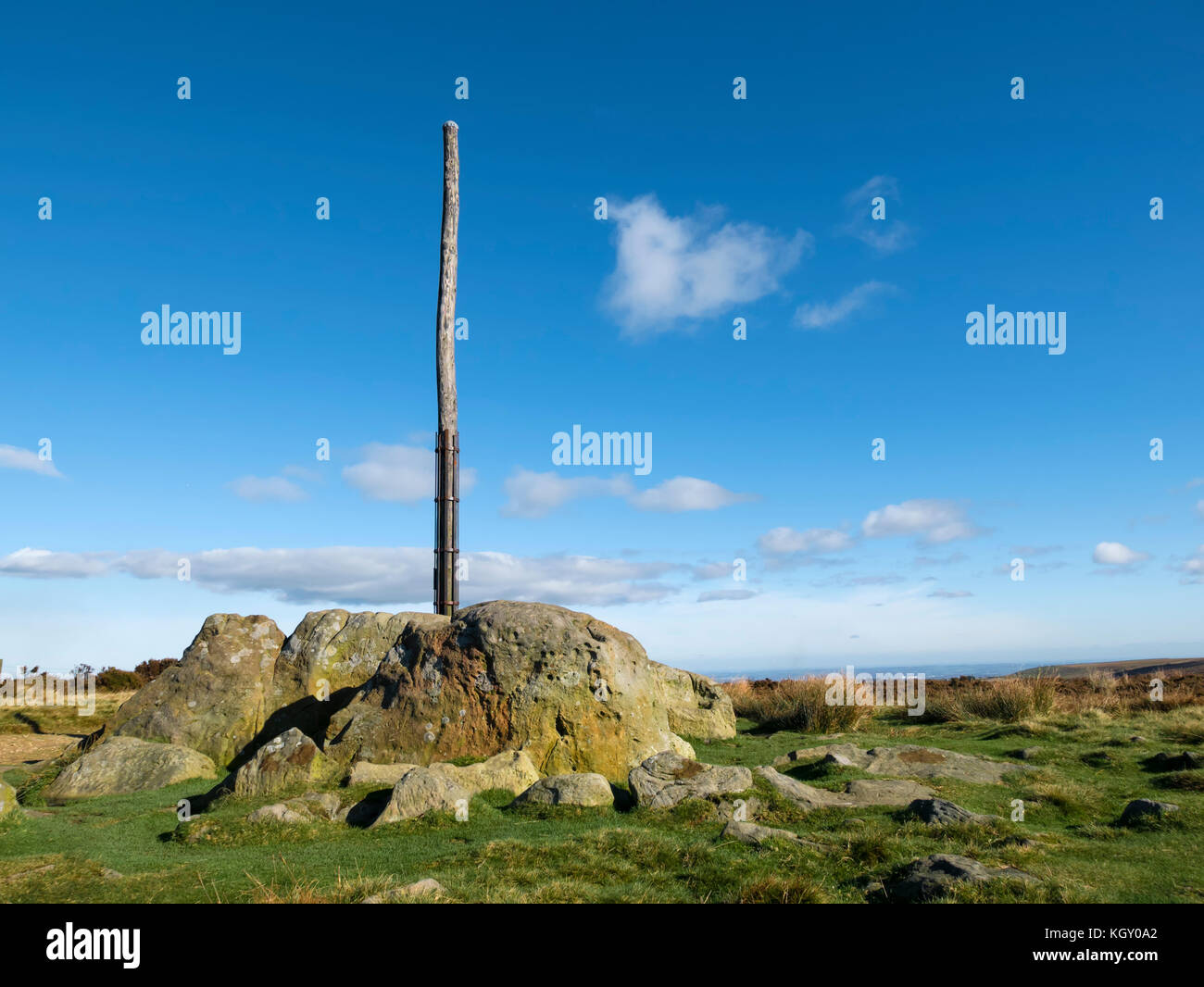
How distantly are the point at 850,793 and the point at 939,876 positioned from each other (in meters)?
4.47

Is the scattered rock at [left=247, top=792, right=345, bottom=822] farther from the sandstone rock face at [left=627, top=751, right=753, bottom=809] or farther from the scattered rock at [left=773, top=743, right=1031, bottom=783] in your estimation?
the scattered rock at [left=773, top=743, right=1031, bottom=783]

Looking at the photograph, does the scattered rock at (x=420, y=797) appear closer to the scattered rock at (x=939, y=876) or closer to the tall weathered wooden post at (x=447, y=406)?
the scattered rock at (x=939, y=876)

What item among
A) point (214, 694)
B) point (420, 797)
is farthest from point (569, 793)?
point (214, 694)

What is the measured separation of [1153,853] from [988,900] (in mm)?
3209

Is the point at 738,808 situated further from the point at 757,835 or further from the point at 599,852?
the point at 599,852

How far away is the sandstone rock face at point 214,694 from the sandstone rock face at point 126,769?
4.86ft

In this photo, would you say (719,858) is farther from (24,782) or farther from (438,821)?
(24,782)

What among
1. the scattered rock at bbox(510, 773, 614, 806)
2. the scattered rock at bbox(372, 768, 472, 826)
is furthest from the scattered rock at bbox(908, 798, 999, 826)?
the scattered rock at bbox(372, 768, 472, 826)

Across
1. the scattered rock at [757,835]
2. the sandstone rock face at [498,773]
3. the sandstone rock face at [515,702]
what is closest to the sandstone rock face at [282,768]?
the sandstone rock face at [515,702]

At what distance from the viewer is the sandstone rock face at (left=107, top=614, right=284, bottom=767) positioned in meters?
15.0

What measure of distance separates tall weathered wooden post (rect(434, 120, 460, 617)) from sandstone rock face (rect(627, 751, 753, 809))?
329 inches

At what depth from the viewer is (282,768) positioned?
1107 centimetres
